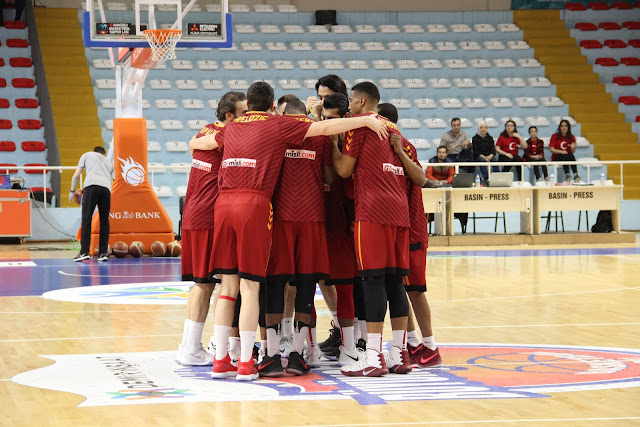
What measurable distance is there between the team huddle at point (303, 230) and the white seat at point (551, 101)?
1798cm

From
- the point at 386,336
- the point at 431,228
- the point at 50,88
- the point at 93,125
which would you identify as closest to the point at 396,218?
the point at 386,336

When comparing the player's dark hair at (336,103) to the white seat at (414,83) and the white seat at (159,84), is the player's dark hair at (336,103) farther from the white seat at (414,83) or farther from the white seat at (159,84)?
the white seat at (414,83)

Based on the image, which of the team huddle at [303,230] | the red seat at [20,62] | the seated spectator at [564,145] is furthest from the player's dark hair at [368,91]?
the red seat at [20,62]

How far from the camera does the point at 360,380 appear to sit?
5.50 meters

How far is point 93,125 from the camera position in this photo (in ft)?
69.4

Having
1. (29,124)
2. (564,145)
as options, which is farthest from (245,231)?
(29,124)

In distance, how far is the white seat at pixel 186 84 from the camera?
2223cm

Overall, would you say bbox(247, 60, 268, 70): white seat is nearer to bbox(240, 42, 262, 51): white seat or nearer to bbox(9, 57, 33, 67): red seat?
bbox(240, 42, 262, 51): white seat

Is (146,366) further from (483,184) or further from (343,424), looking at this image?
(483,184)

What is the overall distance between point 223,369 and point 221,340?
176mm

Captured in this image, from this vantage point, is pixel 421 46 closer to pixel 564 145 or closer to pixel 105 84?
pixel 564 145

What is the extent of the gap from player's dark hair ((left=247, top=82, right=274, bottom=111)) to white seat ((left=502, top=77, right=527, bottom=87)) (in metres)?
18.7

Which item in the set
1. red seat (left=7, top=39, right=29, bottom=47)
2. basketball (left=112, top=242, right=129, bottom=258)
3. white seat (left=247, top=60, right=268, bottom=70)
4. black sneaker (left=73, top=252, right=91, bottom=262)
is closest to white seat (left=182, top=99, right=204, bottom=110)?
white seat (left=247, top=60, right=268, bottom=70)

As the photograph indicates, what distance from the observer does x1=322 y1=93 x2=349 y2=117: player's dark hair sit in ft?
19.6
